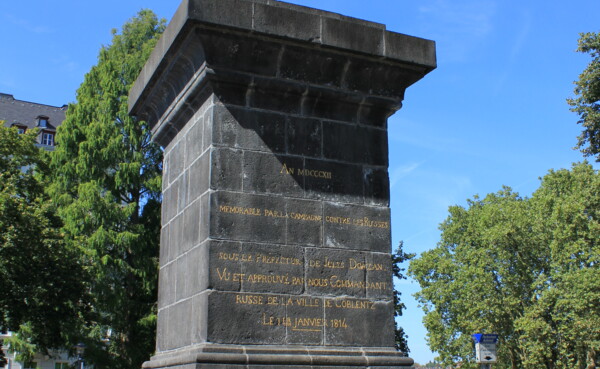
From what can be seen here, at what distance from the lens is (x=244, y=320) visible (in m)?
6.48

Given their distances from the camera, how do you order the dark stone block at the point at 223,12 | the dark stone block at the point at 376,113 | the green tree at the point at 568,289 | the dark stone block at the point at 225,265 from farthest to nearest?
the green tree at the point at 568,289 < the dark stone block at the point at 376,113 < the dark stone block at the point at 223,12 < the dark stone block at the point at 225,265

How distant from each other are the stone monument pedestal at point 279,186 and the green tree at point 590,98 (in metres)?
16.0

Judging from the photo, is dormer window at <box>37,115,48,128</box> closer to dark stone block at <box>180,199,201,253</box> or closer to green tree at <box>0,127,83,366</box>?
green tree at <box>0,127,83,366</box>

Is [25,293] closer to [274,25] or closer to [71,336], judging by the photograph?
[71,336]

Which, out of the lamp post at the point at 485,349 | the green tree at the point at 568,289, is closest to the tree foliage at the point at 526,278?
the green tree at the point at 568,289

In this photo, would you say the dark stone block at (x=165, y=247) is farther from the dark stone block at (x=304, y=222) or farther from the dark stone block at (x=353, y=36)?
the dark stone block at (x=353, y=36)

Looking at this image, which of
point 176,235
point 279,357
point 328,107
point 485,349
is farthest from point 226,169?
point 485,349

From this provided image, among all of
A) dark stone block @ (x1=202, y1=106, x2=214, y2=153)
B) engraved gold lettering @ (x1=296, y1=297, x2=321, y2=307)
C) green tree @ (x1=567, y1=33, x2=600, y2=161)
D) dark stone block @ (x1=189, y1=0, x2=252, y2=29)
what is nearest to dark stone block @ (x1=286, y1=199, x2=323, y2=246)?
engraved gold lettering @ (x1=296, y1=297, x2=321, y2=307)

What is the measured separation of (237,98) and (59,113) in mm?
61813

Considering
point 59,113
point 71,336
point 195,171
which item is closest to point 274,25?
point 195,171

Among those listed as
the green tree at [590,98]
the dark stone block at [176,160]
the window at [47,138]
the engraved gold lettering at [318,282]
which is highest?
the window at [47,138]

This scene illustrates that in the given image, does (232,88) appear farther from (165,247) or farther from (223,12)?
(165,247)

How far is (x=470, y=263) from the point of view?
38438 millimetres

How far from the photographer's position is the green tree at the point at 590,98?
21.7 m
